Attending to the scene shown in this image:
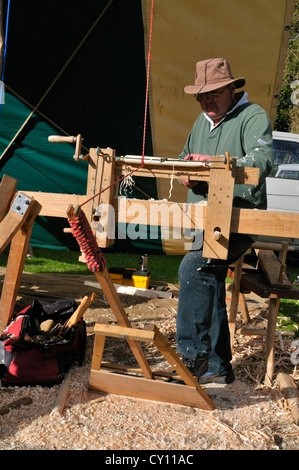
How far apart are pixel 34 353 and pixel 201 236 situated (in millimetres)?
1189

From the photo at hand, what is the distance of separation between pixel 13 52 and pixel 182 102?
219 cm

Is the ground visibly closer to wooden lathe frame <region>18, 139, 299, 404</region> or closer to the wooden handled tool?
wooden lathe frame <region>18, 139, 299, 404</region>

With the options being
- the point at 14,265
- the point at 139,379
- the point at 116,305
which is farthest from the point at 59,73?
the point at 139,379

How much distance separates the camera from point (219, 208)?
2.25m

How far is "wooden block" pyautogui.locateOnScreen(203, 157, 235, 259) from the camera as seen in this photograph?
7.30 feet

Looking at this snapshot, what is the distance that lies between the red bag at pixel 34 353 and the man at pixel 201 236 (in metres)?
0.70

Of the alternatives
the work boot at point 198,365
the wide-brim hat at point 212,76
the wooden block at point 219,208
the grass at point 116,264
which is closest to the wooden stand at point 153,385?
the work boot at point 198,365

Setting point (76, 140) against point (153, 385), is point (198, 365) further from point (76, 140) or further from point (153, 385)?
point (76, 140)

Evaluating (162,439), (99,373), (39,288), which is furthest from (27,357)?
(39,288)

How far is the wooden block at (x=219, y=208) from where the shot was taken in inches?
87.7

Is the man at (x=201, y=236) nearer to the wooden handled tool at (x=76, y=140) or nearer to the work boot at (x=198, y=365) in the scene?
the work boot at (x=198, y=365)

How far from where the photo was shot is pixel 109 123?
6.34m

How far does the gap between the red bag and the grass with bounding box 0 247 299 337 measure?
2.60 meters
